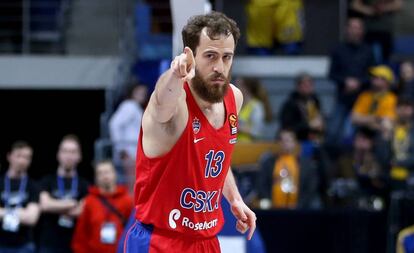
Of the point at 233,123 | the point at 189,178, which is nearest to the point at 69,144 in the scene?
the point at 233,123

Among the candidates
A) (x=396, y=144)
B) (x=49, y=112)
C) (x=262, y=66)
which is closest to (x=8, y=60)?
(x=49, y=112)

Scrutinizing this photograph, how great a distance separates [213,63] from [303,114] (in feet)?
26.9

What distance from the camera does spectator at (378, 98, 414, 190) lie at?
40.9ft

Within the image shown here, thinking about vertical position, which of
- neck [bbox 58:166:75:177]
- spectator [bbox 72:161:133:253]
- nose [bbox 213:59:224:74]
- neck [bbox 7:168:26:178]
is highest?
nose [bbox 213:59:224:74]

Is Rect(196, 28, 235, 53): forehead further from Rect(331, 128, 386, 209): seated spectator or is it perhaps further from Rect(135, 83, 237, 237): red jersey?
Rect(331, 128, 386, 209): seated spectator

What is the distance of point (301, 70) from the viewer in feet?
53.7

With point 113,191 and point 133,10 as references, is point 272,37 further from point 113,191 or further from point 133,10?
point 113,191

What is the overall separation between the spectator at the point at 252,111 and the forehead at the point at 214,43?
26.3 feet

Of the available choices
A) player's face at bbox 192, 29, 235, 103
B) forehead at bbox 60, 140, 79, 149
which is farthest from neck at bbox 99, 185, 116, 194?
player's face at bbox 192, 29, 235, 103

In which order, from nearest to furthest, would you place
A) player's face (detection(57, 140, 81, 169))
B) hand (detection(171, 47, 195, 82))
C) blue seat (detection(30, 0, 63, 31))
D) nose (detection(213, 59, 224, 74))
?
hand (detection(171, 47, 195, 82)) → nose (detection(213, 59, 224, 74)) → player's face (detection(57, 140, 81, 169)) → blue seat (detection(30, 0, 63, 31))

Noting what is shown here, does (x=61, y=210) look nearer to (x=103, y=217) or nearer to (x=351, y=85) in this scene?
(x=103, y=217)

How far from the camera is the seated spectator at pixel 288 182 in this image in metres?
12.2

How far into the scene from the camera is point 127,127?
13.6 metres

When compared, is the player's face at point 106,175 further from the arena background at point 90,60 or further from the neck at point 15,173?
the arena background at point 90,60
